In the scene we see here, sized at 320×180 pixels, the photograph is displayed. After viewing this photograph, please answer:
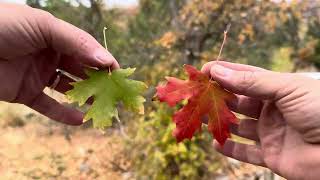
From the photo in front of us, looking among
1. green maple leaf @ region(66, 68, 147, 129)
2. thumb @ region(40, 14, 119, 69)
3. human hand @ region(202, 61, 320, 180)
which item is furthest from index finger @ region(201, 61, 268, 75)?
thumb @ region(40, 14, 119, 69)

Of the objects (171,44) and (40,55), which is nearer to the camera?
(40,55)

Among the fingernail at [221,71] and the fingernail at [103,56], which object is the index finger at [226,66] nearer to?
the fingernail at [221,71]

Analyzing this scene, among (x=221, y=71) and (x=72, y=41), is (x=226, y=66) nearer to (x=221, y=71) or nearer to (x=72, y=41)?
(x=221, y=71)

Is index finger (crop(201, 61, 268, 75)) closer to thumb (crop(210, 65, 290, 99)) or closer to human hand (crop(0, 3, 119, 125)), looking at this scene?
thumb (crop(210, 65, 290, 99))

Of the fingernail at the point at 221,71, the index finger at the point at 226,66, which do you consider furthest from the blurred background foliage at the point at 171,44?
the fingernail at the point at 221,71

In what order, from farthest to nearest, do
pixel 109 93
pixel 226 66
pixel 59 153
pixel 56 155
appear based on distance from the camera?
pixel 59 153
pixel 56 155
pixel 226 66
pixel 109 93

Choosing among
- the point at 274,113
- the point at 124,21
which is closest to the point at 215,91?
the point at 274,113

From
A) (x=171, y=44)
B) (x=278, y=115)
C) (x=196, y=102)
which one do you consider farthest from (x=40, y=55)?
(x=171, y=44)
